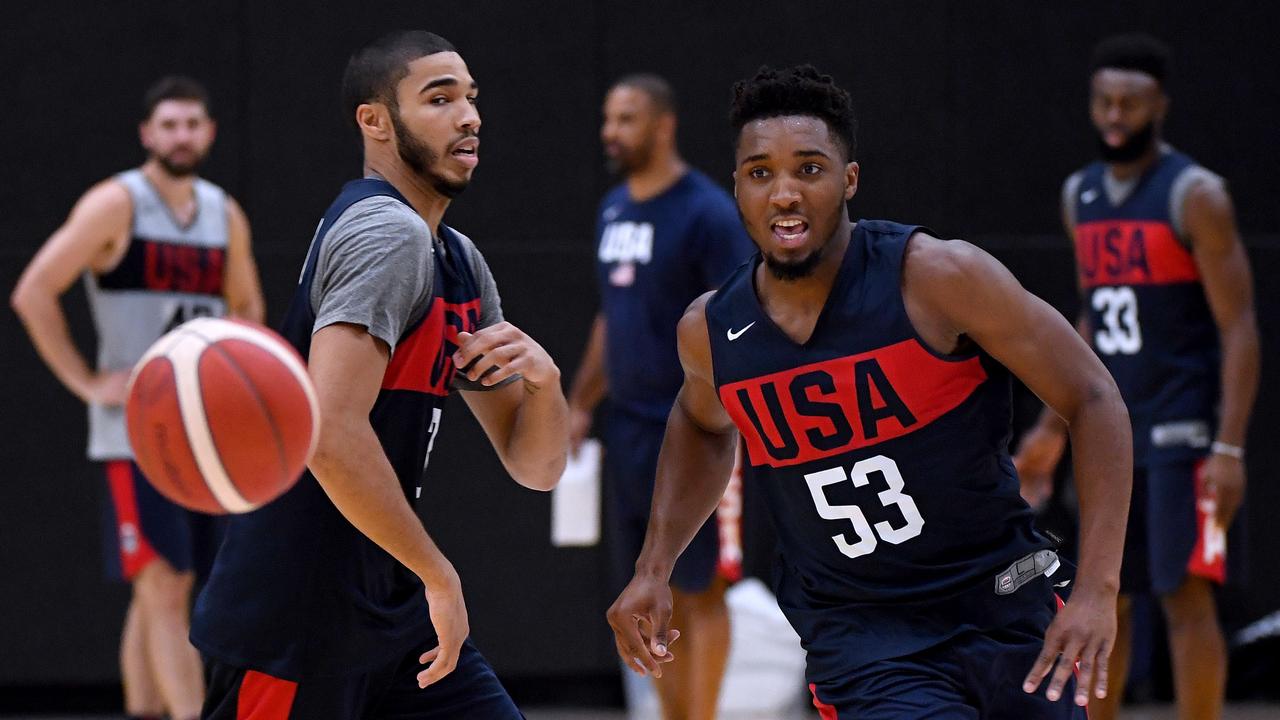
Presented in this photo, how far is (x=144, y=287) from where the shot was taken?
5.81 meters

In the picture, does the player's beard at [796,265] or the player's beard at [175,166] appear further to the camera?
the player's beard at [175,166]

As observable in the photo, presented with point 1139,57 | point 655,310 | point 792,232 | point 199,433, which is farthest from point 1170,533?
point 199,433

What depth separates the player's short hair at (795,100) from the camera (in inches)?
129

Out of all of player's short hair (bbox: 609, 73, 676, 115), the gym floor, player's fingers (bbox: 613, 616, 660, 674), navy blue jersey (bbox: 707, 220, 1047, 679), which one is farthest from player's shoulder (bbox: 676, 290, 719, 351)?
the gym floor

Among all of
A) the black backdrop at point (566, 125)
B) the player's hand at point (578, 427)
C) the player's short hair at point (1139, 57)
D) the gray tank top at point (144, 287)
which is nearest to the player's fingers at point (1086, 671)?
the player's short hair at point (1139, 57)

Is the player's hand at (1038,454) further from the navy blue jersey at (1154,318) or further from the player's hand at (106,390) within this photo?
the player's hand at (106,390)

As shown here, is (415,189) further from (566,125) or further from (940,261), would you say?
(566,125)

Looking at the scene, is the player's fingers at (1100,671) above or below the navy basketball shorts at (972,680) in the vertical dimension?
above

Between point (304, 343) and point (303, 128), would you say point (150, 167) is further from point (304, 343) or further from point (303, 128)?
point (304, 343)

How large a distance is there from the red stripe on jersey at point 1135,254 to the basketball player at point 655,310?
114 cm

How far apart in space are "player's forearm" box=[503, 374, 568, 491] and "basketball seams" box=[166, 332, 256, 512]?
71 centimetres

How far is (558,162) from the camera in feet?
23.6

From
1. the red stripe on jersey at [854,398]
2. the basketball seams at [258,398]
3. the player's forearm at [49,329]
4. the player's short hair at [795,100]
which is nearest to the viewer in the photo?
the basketball seams at [258,398]

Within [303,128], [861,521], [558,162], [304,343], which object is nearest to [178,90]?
[303,128]
